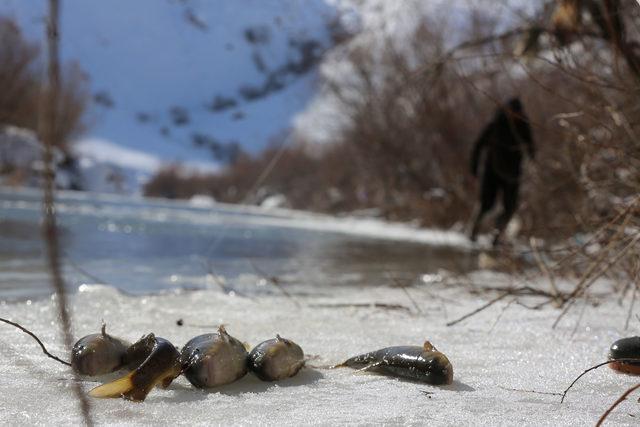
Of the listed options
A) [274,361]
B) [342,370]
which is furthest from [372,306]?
[274,361]

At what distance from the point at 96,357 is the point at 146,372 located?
170 mm

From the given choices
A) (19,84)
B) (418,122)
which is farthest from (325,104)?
(19,84)

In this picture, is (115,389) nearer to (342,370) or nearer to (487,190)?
(342,370)

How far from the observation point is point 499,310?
2.19 meters

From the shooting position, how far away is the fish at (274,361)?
1.25 m

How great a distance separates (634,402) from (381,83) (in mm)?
12060

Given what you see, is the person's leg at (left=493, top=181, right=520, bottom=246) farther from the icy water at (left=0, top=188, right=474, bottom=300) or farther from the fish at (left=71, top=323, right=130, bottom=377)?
the fish at (left=71, top=323, right=130, bottom=377)

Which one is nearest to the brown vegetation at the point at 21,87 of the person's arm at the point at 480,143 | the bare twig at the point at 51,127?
the person's arm at the point at 480,143

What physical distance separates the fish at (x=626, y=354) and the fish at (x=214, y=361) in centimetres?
82

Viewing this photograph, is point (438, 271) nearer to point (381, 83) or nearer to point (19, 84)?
point (381, 83)

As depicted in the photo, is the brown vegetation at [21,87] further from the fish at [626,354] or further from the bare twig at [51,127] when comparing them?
the bare twig at [51,127]

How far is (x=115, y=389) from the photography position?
3.52 feet

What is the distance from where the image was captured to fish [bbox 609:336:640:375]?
1.31m

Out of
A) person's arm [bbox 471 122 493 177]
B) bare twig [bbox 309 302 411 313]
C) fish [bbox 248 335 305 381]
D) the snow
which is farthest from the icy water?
fish [bbox 248 335 305 381]
